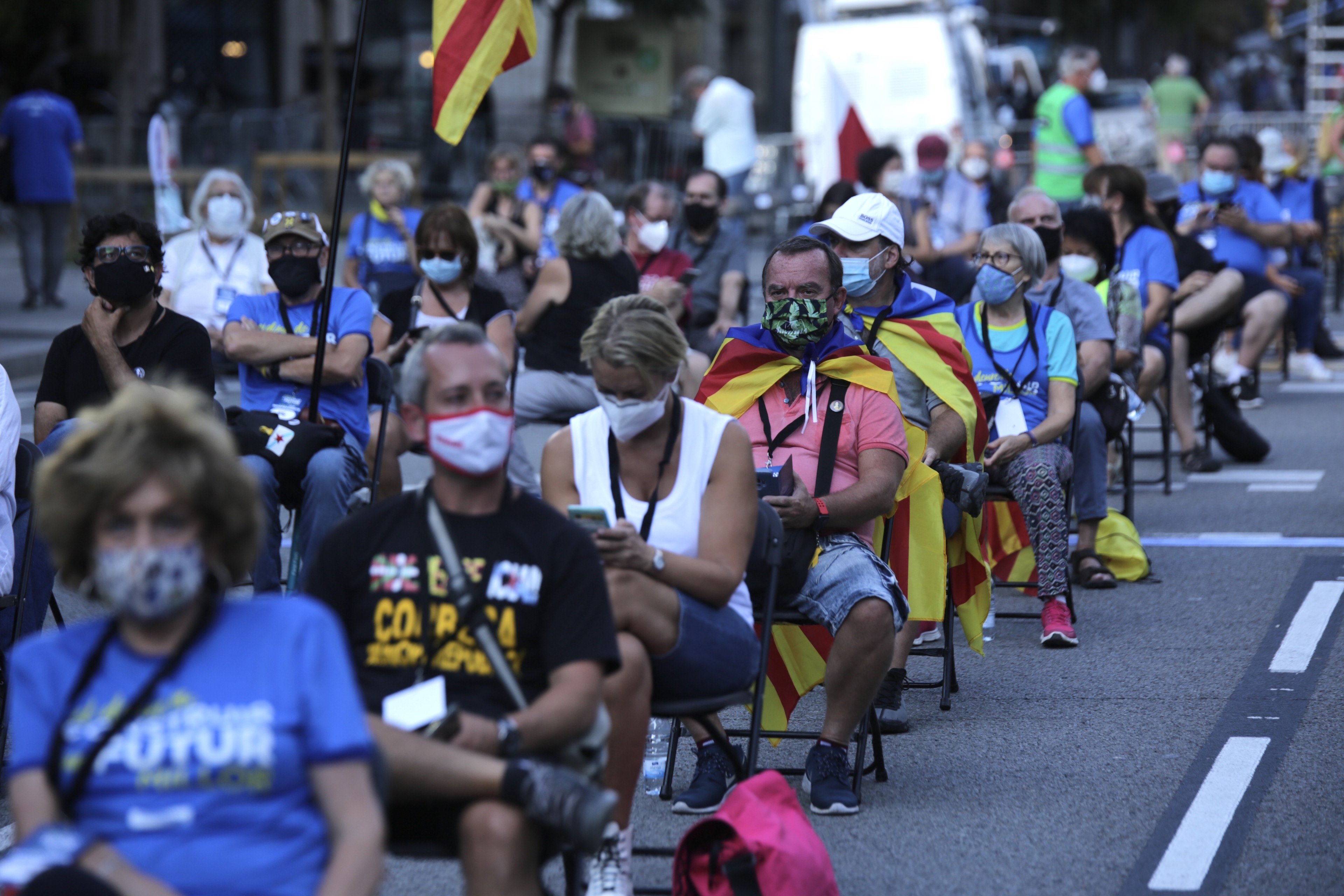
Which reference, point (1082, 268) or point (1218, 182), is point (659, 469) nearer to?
point (1082, 268)

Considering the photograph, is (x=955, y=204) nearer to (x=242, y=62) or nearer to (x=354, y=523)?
(x=354, y=523)

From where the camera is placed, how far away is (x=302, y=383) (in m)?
6.68

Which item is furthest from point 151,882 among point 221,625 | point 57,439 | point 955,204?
point 955,204

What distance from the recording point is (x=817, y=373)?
17.0 feet

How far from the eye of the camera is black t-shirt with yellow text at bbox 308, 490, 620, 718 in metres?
3.32

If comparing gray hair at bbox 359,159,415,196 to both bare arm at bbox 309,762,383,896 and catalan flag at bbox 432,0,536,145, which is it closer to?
catalan flag at bbox 432,0,536,145

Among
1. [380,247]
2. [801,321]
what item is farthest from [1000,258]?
[380,247]

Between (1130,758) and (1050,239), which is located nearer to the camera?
(1130,758)

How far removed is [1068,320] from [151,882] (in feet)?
16.7

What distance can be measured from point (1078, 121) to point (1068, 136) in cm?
20

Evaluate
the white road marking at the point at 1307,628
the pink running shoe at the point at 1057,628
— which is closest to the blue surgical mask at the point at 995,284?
the pink running shoe at the point at 1057,628

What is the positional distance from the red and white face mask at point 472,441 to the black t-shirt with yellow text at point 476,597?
4.6 inches

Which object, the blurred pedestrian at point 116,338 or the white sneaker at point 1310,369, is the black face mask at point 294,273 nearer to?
the blurred pedestrian at point 116,338

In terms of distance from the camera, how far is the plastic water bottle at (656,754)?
16.6 feet
